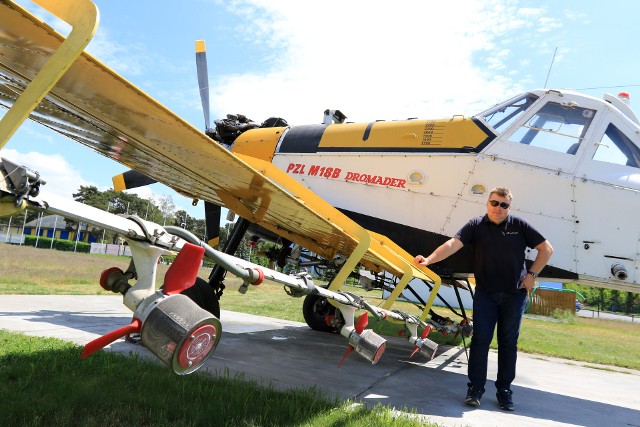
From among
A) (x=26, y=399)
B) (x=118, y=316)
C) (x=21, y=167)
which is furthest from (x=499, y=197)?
(x=118, y=316)

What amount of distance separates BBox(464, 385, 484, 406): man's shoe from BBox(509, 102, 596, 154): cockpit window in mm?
2893

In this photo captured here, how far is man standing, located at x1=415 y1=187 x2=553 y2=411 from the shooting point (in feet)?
13.1

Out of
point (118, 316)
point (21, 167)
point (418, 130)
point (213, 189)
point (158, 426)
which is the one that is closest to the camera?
point (21, 167)

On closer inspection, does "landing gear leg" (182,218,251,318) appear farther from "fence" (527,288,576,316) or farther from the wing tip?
"fence" (527,288,576,316)

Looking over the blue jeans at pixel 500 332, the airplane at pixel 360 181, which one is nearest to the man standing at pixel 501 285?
the blue jeans at pixel 500 332

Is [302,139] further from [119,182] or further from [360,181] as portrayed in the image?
[119,182]

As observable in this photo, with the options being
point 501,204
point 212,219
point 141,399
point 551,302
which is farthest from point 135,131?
point 551,302

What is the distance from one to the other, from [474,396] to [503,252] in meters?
1.34

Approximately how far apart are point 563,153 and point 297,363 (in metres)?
3.94

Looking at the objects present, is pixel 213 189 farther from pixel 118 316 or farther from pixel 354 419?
pixel 118 316

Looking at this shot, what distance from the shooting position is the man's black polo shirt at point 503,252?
404 cm

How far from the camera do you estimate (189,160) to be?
3092mm

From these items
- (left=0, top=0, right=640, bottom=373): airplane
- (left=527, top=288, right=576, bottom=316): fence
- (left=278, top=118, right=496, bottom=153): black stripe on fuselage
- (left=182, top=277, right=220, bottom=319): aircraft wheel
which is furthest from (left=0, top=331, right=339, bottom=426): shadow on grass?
(left=527, top=288, right=576, bottom=316): fence

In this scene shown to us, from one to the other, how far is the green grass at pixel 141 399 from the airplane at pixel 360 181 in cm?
53
